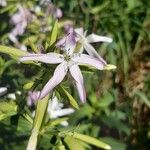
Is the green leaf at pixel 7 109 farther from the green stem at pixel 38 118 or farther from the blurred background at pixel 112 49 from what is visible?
the blurred background at pixel 112 49

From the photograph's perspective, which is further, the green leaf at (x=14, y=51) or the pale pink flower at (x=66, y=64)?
the green leaf at (x=14, y=51)

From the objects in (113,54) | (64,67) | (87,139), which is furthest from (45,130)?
(113,54)

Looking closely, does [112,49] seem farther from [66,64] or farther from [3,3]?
[66,64]

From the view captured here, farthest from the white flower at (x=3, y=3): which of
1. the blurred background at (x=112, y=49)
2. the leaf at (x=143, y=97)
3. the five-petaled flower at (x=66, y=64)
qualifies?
the five-petaled flower at (x=66, y=64)

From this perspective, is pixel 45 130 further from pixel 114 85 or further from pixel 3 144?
pixel 114 85

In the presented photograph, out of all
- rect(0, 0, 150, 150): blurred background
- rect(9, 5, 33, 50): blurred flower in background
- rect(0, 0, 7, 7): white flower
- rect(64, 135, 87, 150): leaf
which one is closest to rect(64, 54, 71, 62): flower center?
rect(64, 135, 87, 150): leaf

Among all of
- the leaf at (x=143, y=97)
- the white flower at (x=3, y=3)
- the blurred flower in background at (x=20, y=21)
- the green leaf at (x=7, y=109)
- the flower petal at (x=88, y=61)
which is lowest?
the leaf at (x=143, y=97)

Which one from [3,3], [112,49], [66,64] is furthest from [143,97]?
[66,64]

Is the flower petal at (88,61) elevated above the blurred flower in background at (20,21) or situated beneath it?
elevated above
